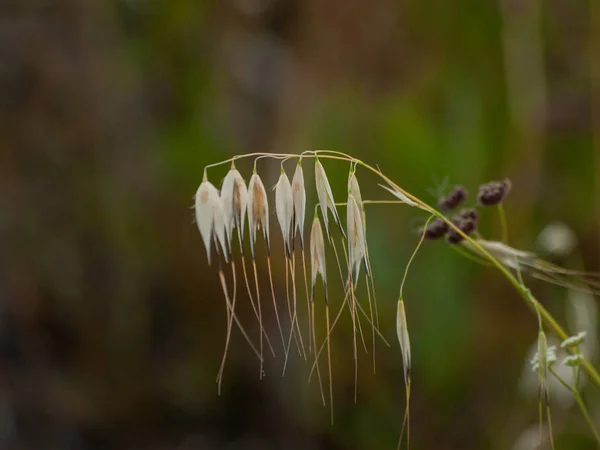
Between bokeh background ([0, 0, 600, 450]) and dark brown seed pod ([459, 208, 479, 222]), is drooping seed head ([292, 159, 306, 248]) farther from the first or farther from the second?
bokeh background ([0, 0, 600, 450])

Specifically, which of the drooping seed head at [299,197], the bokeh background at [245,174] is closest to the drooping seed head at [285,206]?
the drooping seed head at [299,197]

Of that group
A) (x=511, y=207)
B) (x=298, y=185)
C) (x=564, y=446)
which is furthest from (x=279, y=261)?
(x=298, y=185)

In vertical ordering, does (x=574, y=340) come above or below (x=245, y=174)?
below

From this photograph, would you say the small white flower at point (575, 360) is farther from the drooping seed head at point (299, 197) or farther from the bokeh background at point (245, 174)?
the bokeh background at point (245, 174)

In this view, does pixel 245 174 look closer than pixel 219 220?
No

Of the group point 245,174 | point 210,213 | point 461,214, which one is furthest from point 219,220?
point 245,174

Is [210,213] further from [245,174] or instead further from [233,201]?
[245,174]
